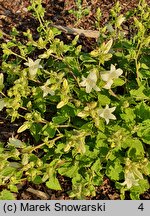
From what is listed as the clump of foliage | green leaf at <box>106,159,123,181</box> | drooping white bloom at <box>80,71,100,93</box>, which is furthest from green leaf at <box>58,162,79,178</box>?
drooping white bloom at <box>80,71,100,93</box>

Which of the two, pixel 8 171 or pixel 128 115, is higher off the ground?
pixel 128 115

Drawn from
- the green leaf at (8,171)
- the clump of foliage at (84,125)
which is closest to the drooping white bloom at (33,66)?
the clump of foliage at (84,125)

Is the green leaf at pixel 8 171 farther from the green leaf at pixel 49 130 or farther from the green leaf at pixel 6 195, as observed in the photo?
the green leaf at pixel 49 130

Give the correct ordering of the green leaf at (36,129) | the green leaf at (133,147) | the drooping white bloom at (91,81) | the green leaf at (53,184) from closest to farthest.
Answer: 1. the drooping white bloom at (91,81)
2. the green leaf at (133,147)
3. the green leaf at (53,184)
4. the green leaf at (36,129)

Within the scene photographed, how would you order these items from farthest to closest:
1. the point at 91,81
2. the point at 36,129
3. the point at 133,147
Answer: the point at 36,129
the point at 133,147
the point at 91,81

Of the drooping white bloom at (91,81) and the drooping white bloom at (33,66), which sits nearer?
the drooping white bloom at (91,81)

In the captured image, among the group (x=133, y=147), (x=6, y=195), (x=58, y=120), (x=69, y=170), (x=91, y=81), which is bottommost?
(x=6, y=195)

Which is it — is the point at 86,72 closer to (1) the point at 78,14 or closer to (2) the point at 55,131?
(2) the point at 55,131

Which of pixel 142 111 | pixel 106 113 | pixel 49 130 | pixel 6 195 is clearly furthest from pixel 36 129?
pixel 142 111

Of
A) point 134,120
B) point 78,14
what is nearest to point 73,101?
point 134,120

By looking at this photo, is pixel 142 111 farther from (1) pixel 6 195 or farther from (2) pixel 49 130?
Result: (1) pixel 6 195

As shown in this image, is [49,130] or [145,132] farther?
[49,130]
